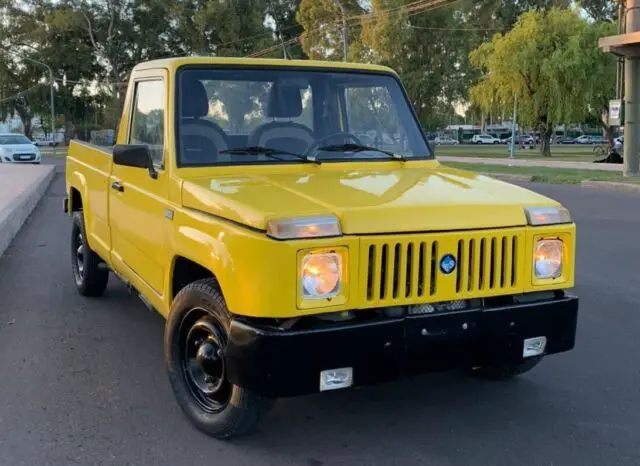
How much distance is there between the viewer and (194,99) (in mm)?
4637

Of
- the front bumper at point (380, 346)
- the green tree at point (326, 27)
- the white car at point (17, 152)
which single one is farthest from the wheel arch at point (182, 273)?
the green tree at point (326, 27)

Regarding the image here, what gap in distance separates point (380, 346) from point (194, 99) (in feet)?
6.98

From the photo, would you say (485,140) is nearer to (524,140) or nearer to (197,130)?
(524,140)

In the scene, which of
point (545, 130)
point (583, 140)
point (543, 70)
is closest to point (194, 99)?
point (543, 70)

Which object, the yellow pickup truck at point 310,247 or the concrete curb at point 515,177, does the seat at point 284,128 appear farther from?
the concrete curb at point 515,177

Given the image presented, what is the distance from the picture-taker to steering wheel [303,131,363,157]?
4754mm

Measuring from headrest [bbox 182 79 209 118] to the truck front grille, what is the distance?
1.77 m

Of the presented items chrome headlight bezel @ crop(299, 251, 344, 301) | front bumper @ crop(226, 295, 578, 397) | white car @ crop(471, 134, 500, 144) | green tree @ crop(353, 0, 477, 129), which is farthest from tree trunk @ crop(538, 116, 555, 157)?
white car @ crop(471, 134, 500, 144)

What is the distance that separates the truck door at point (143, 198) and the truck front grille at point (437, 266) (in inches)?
59.7

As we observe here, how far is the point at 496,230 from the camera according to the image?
364 centimetres

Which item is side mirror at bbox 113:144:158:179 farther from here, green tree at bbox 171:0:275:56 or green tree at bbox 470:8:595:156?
green tree at bbox 171:0:275:56

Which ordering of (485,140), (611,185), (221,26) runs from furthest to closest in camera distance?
1. (485,140)
2. (221,26)
3. (611,185)

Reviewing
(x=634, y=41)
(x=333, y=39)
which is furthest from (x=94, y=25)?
(x=634, y=41)

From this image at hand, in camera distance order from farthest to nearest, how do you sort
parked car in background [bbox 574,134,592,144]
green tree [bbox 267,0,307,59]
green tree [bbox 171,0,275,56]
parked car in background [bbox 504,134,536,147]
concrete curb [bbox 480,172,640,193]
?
parked car in background [bbox 574,134,592,144], parked car in background [bbox 504,134,536,147], green tree [bbox 267,0,307,59], green tree [bbox 171,0,275,56], concrete curb [bbox 480,172,640,193]
